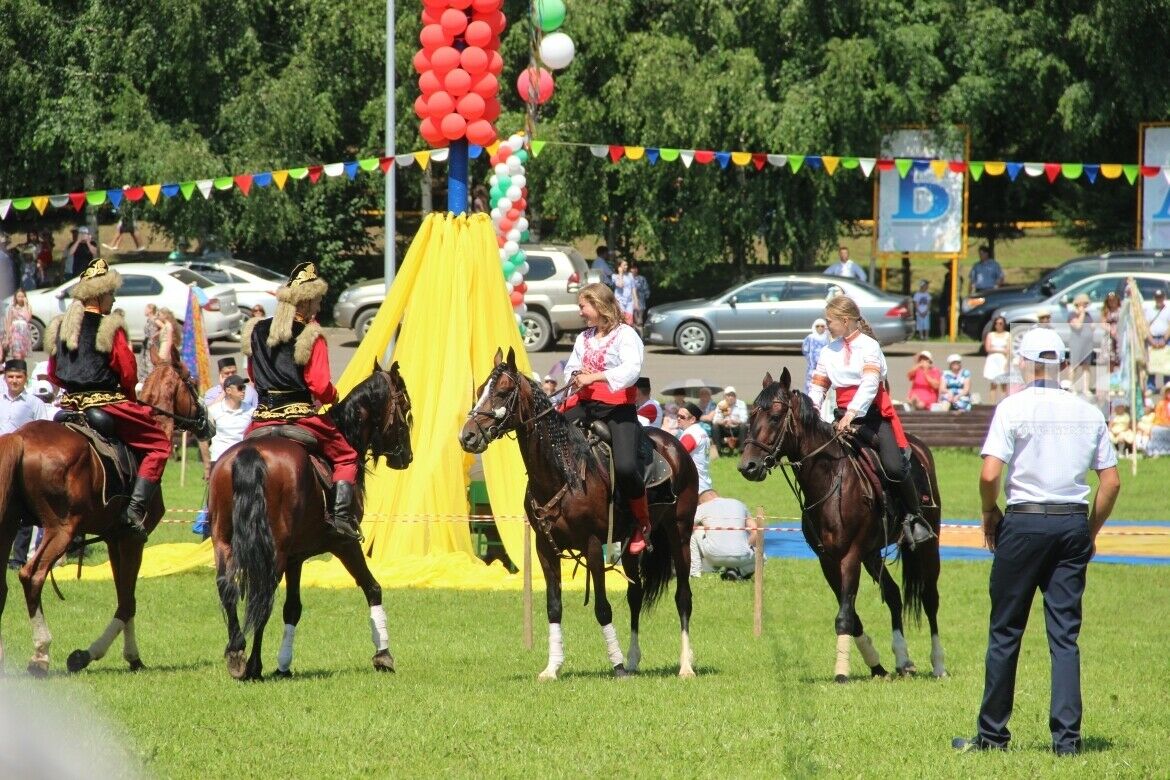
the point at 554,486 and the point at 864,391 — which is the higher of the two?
the point at 864,391

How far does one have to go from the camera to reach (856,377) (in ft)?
34.2

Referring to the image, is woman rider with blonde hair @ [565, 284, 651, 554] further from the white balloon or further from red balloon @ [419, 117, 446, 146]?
the white balloon

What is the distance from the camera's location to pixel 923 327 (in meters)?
37.5

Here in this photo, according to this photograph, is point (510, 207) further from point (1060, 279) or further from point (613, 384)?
point (1060, 279)

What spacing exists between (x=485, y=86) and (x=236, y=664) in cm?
743

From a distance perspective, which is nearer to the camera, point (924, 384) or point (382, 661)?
point (382, 661)

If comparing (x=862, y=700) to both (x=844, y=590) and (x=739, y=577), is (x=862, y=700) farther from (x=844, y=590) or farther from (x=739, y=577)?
(x=739, y=577)

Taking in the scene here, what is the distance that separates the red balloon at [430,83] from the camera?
15391 millimetres

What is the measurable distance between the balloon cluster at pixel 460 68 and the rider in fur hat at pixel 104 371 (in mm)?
5613

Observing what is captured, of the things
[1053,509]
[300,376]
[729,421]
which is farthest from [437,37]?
[729,421]

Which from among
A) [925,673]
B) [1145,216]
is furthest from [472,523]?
[1145,216]

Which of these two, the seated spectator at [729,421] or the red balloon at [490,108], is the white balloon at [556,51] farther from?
the seated spectator at [729,421]

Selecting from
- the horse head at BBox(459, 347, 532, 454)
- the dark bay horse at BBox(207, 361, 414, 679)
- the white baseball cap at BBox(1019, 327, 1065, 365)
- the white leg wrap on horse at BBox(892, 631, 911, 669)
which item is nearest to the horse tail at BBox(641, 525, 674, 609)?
the white leg wrap on horse at BBox(892, 631, 911, 669)

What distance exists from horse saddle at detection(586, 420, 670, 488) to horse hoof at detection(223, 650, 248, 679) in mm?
2474
